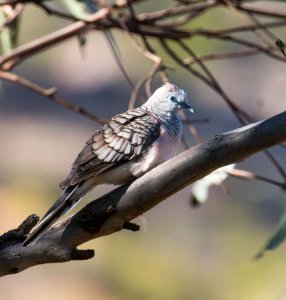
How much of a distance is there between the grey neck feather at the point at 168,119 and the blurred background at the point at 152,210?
8.45 feet

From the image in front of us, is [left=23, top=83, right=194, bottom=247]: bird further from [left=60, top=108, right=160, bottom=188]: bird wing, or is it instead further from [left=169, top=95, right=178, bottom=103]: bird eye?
[left=169, top=95, right=178, bottom=103]: bird eye

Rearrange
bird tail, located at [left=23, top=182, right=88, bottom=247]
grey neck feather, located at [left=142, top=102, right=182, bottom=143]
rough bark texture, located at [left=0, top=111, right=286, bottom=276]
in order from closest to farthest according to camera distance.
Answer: rough bark texture, located at [left=0, top=111, right=286, bottom=276] < bird tail, located at [left=23, top=182, right=88, bottom=247] < grey neck feather, located at [left=142, top=102, right=182, bottom=143]

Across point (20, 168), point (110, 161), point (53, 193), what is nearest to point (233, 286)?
point (53, 193)

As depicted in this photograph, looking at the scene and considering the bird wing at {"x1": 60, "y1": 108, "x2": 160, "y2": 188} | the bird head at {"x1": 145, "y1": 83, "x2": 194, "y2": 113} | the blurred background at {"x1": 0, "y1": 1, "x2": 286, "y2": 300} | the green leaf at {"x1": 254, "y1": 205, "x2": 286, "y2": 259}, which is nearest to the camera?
the green leaf at {"x1": 254, "y1": 205, "x2": 286, "y2": 259}

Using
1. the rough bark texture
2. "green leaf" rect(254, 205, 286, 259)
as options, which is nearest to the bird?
the rough bark texture

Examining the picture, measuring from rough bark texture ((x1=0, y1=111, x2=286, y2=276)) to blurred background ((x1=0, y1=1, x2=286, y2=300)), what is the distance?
3251mm

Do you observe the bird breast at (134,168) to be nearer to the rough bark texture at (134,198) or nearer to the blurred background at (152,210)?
the rough bark texture at (134,198)

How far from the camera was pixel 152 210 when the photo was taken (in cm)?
733

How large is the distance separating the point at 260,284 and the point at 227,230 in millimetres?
893

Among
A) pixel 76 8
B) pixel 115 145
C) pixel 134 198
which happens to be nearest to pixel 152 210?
pixel 76 8

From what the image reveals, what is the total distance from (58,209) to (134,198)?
0.32 meters

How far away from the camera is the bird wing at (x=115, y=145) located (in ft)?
10.1

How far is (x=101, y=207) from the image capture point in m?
2.76

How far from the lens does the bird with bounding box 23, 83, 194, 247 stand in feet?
10.0
